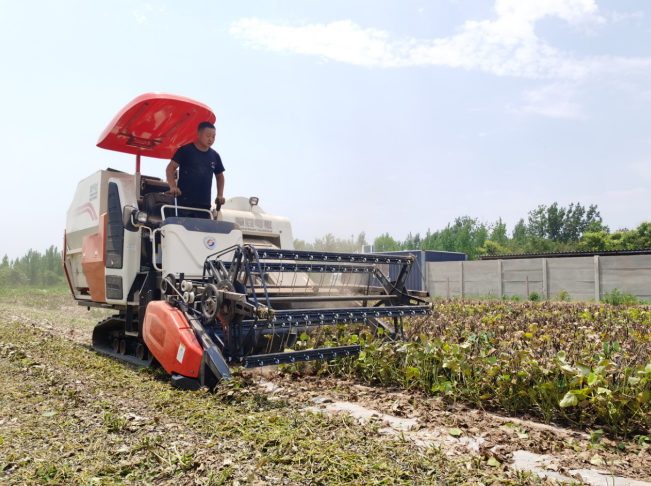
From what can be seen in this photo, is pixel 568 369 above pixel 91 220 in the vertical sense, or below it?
below

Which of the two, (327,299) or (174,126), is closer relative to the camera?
(327,299)

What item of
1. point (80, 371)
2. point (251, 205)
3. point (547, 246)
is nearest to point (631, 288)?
point (251, 205)

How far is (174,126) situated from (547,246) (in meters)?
49.8

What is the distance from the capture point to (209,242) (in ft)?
19.5

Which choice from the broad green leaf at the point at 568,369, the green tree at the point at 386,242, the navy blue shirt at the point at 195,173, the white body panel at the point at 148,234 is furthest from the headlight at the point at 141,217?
the green tree at the point at 386,242

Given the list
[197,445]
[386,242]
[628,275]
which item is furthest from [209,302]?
[386,242]

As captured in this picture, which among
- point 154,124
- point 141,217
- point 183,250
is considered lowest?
point 183,250

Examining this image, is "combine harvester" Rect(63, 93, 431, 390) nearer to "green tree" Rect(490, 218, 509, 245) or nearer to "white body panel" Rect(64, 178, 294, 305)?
"white body panel" Rect(64, 178, 294, 305)

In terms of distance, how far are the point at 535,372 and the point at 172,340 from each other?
3.33m

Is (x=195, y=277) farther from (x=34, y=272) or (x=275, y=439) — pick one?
(x=34, y=272)

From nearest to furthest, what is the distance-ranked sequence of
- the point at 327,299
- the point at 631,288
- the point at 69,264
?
the point at 327,299 → the point at 69,264 → the point at 631,288

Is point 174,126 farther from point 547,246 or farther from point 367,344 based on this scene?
point 547,246

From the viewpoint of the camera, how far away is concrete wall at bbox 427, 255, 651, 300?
59.0 feet

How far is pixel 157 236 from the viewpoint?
6.00 metres
